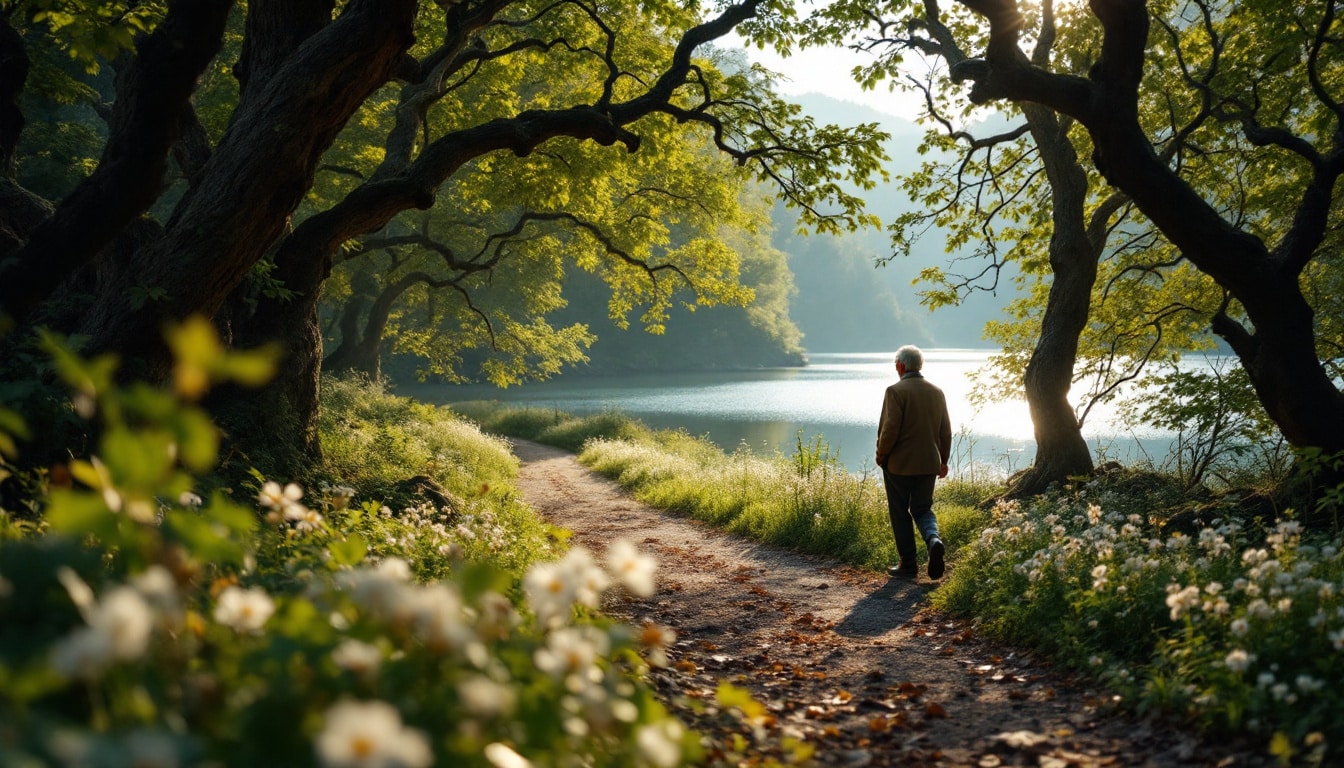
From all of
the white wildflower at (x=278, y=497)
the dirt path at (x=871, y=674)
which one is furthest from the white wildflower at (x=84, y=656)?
the dirt path at (x=871, y=674)

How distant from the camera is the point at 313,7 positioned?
22.2ft

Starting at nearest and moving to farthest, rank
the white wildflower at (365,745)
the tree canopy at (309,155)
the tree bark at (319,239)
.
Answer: the white wildflower at (365,745) → the tree canopy at (309,155) → the tree bark at (319,239)

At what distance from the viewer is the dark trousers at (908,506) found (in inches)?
282

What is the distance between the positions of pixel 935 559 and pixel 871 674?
7.73ft

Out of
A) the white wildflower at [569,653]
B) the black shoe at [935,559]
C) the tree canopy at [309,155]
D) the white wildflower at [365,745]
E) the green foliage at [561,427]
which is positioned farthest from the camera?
the green foliage at [561,427]

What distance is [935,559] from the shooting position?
6.80 metres

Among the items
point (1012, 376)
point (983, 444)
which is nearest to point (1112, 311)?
point (1012, 376)

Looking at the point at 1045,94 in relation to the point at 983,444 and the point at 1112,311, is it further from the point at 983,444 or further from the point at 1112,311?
the point at 983,444

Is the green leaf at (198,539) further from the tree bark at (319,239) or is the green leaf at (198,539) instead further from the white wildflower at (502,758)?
the tree bark at (319,239)

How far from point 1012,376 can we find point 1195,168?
4.19 meters

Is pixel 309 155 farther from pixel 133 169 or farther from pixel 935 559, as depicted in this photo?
pixel 935 559

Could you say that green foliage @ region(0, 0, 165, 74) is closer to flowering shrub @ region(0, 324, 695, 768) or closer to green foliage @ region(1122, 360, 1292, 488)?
flowering shrub @ region(0, 324, 695, 768)

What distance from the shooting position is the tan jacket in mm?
7105

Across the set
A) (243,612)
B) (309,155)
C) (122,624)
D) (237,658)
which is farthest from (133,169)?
(122,624)
